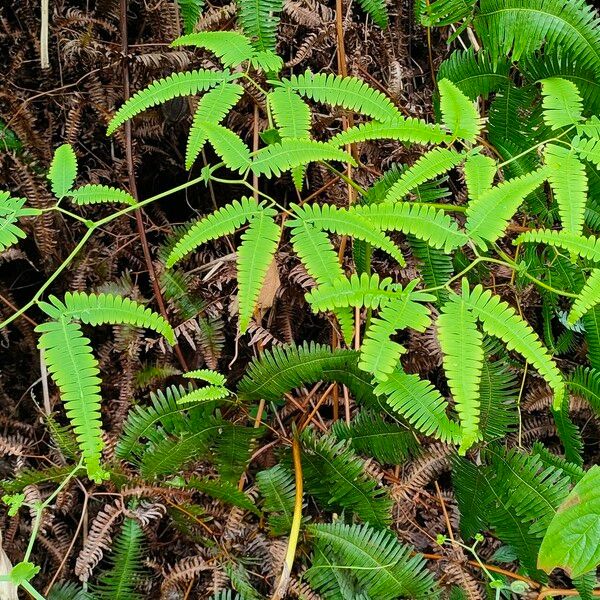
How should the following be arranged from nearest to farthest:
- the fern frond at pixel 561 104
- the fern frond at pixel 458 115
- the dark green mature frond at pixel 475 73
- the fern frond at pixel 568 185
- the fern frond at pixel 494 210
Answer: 1. the fern frond at pixel 494 210
2. the fern frond at pixel 568 185
3. the fern frond at pixel 458 115
4. the fern frond at pixel 561 104
5. the dark green mature frond at pixel 475 73

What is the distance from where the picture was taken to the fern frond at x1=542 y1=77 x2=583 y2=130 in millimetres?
1907

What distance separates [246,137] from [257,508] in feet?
4.96

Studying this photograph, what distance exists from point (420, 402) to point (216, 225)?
29.5 inches

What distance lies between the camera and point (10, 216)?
1.67 m

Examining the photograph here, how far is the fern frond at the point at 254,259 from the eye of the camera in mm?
1599

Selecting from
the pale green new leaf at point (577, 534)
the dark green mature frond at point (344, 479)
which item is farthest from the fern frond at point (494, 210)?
the dark green mature frond at point (344, 479)

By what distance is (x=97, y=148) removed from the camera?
2.54 meters

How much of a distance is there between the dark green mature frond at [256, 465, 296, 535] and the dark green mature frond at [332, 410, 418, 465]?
0.24m

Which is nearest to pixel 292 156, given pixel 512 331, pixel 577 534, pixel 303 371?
pixel 303 371

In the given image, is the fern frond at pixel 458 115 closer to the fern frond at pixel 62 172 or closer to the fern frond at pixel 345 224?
the fern frond at pixel 345 224

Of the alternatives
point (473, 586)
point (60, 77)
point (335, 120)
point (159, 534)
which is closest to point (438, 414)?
point (473, 586)

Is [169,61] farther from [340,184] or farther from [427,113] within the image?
[427,113]

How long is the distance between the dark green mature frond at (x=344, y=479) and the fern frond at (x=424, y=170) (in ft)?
2.67

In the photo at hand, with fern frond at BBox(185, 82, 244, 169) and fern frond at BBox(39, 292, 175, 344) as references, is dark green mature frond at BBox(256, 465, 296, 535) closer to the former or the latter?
fern frond at BBox(39, 292, 175, 344)
